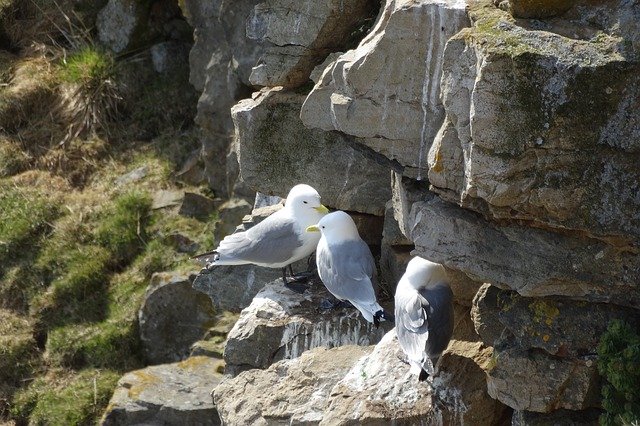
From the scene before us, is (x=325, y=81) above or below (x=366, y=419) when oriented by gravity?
above

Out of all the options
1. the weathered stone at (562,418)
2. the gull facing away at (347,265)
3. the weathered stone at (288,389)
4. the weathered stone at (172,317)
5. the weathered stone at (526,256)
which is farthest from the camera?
the weathered stone at (172,317)

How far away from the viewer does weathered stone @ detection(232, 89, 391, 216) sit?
7145 mm

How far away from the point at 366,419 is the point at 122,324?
4608 millimetres

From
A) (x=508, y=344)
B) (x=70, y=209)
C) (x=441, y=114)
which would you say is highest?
(x=441, y=114)

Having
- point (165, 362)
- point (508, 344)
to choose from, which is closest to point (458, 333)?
point (508, 344)

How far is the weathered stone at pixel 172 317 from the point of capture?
9.38 meters

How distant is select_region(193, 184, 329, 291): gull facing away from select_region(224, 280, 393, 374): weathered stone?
0.30 meters

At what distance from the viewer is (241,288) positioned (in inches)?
309

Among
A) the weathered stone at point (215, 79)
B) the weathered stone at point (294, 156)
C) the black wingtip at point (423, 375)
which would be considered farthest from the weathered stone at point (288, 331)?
the weathered stone at point (215, 79)

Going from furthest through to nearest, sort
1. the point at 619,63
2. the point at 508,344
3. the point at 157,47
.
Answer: the point at 157,47
the point at 508,344
the point at 619,63

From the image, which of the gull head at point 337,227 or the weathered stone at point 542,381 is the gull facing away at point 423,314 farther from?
the gull head at point 337,227

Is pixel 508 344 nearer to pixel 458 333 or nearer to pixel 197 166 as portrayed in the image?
pixel 458 333

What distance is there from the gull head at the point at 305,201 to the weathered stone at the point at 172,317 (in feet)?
8.54

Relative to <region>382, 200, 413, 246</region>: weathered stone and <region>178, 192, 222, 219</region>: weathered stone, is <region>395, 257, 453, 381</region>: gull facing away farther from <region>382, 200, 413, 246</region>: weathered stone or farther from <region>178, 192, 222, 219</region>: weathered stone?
<region>178, 192, 222, 219</region>: weathered stone
